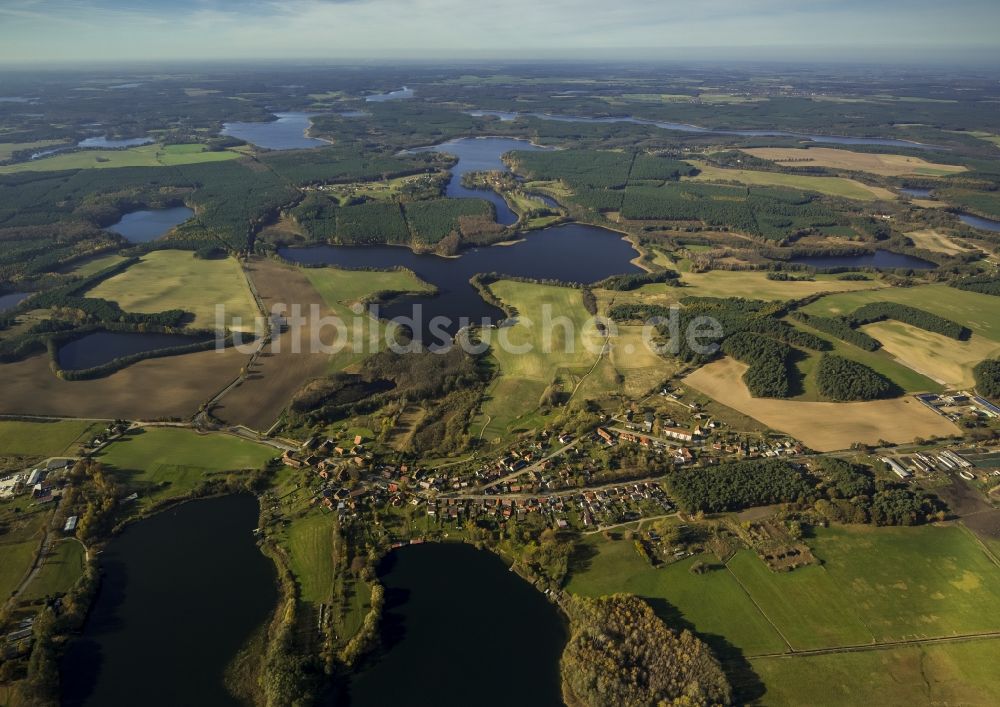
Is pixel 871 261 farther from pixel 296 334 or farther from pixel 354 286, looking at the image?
pixel 296 334

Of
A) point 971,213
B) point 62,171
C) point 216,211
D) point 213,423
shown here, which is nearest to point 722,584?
point 213,423

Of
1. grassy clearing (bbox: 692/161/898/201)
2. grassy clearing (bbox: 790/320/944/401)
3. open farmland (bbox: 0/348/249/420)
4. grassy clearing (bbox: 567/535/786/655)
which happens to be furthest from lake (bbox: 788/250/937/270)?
open farmland (bbox: 0/348/249/420)

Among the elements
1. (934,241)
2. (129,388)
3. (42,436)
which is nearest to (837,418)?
(129,388)

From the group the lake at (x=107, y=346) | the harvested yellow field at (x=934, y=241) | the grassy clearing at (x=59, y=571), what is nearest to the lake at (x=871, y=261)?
the harvested yellow field at (x=934, y=241)

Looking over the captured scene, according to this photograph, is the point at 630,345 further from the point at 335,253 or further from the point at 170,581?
the point at 335,253

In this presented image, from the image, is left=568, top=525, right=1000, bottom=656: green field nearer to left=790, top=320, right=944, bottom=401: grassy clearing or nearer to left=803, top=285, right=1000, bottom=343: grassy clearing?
left=790, top=320, right=944, bottom=401: grassy clearing

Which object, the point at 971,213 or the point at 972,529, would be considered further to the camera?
the point at 971,213
